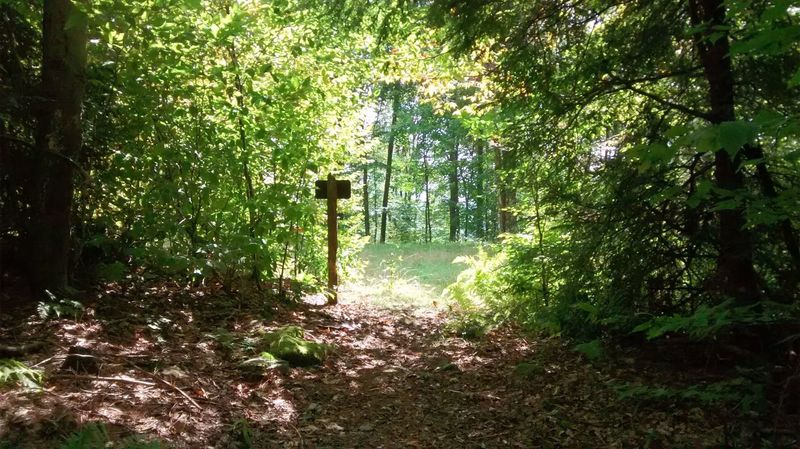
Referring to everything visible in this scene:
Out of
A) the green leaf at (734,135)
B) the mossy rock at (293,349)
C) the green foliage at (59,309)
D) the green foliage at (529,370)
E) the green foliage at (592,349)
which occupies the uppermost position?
the green leaf at (734,135)

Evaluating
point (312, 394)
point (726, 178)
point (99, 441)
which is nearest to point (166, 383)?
point (99, 441)

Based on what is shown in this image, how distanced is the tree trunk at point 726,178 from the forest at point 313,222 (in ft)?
0.07

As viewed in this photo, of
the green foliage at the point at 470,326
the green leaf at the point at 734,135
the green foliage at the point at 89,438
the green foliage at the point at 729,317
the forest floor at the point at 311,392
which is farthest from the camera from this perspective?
the green foliage at the point at 470,326

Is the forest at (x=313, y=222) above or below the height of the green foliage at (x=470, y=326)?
above

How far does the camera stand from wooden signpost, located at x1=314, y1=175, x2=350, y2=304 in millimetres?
9328

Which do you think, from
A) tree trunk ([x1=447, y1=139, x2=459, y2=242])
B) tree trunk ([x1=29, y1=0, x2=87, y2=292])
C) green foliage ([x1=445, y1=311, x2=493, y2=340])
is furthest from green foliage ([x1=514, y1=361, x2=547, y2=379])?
tree trunk ([x1=447, y1=139, x2=459, y2=242])

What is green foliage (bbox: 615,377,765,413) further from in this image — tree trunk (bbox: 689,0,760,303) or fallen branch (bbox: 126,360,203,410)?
fallen branch (bbox: 126,360,203,410)

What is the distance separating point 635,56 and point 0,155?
263 inches

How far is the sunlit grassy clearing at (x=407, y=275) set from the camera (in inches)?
463

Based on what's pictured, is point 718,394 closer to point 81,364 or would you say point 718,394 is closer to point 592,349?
point 592,349

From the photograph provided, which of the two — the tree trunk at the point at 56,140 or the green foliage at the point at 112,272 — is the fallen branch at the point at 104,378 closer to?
the tree trunk at the point at 56,140

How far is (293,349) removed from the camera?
618 cm

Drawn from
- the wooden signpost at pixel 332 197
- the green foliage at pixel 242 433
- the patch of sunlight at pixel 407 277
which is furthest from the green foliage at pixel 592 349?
the patch of sunlight at pixel 407 277

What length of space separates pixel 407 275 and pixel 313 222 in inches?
360
